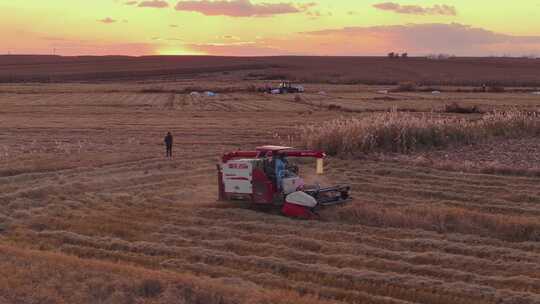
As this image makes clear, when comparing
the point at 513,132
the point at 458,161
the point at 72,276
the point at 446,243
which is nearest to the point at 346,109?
the point at 513,132

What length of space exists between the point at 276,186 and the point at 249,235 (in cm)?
210

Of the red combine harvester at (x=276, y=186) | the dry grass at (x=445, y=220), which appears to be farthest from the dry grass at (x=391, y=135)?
the dry grass at (x=445, y=220)

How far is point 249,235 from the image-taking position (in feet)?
41.9

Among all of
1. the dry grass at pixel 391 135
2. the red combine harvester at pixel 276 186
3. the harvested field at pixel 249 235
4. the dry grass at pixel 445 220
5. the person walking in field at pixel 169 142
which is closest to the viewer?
the harvested field at pixel 249 235

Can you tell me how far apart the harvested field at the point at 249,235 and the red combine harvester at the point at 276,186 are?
0.33 m

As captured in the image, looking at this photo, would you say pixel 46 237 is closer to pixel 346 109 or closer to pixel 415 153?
pixel 415 153

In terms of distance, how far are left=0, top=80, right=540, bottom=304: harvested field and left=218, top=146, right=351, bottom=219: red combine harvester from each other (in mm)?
333

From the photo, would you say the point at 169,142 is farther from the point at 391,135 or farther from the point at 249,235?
the point at 249,235

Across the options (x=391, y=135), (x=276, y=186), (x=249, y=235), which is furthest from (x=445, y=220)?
(x=391, y=135)

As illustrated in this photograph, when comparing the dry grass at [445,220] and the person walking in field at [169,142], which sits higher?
the person walking in field at [169,142]

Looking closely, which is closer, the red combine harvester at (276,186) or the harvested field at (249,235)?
the harvested field at (249,235)

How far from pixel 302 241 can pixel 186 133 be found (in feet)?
62.5

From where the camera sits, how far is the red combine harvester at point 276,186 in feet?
46.6

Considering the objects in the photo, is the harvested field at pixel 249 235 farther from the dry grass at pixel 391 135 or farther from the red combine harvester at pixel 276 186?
the dry grass at pixel 391 135
